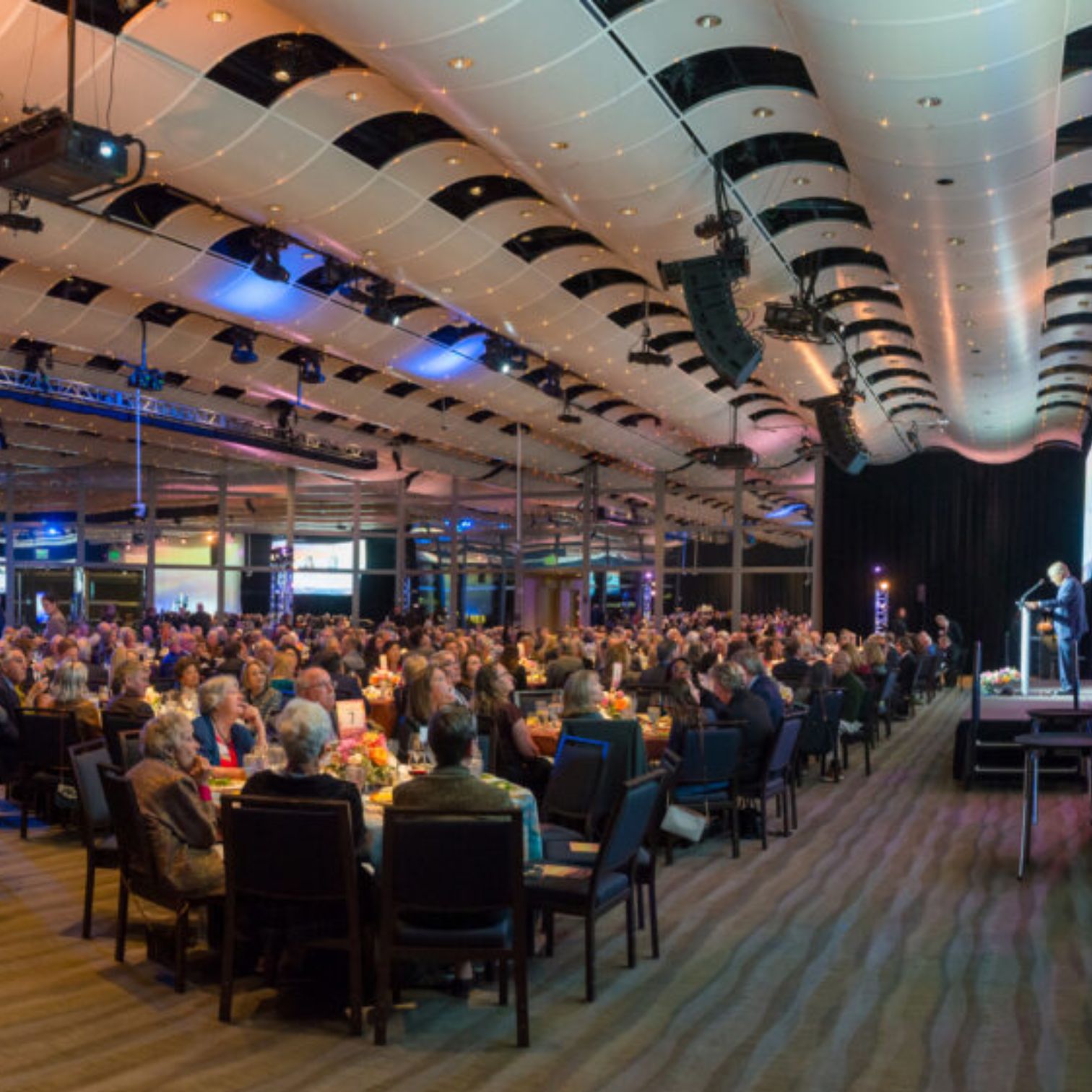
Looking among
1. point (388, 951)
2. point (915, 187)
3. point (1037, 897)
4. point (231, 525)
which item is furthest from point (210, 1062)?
point (231, 525)

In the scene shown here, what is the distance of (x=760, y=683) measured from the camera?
8680mm

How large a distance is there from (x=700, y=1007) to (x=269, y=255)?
27.3 feet

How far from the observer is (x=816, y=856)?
7469 millimetres

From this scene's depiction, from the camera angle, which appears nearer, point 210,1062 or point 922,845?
point 210,1062

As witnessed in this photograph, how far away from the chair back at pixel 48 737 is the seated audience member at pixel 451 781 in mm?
3709

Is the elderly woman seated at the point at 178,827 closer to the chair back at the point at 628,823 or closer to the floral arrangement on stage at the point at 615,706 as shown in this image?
the chair back at the point at 628,823

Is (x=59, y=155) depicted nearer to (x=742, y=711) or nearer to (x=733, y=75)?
(x=733, y=75)

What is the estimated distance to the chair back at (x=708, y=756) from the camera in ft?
23.4

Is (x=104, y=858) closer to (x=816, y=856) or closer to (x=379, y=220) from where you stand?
(x=816, y=856)

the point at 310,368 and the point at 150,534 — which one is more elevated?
the point at 310,368

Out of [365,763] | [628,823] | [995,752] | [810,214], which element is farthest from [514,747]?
[810,214]

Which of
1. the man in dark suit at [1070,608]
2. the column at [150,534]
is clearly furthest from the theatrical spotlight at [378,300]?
the column at [150,534]

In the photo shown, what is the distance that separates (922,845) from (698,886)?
1974mm

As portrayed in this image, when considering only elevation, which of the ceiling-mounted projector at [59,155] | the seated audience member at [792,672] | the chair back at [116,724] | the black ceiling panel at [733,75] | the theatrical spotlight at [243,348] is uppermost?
the black ceiling panel at [733,75]
